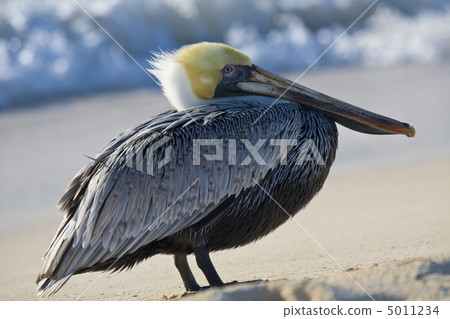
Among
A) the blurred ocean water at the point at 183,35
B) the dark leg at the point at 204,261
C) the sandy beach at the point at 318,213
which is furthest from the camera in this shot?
the blurred ocean water at the point at 183,35

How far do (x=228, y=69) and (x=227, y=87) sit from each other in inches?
4.7

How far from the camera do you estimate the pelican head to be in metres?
4.52

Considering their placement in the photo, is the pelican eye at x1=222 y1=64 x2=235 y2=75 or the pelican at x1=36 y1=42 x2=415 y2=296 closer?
the pelican at x1=36 y1=42 x2=415 y2=296

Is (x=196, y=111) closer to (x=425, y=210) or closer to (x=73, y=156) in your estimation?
(x=425, y=210)

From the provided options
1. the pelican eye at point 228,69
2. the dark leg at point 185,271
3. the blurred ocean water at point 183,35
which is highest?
the blurred ocean water at point 183,35

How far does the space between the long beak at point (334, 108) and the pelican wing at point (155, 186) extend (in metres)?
0.42

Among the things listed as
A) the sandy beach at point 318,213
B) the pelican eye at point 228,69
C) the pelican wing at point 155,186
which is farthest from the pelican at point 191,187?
the sandy beach at point 318,213

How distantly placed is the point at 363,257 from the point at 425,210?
4.71 feet

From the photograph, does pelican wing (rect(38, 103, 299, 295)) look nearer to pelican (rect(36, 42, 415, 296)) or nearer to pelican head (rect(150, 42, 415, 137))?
pelican (rect(36, 42, 415, 296))

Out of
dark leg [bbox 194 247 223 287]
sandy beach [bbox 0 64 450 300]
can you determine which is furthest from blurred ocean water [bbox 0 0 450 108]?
dark leg [bbox 194 247 223 287]

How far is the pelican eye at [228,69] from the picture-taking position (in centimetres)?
462

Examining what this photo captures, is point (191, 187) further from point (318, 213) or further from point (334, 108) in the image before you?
point (318, 213)

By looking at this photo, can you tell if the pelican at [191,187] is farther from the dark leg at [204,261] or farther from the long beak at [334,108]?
the long beak at [334,108]

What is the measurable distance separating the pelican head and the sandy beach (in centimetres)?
91
